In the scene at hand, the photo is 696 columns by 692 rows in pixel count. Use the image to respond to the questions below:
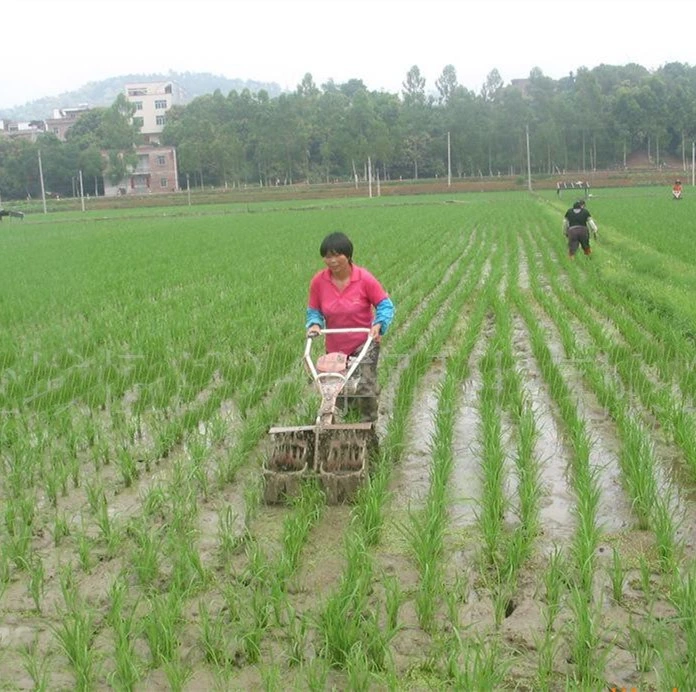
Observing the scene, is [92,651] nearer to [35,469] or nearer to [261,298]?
[35,469]

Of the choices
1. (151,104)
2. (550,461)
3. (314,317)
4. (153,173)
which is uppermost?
(151,104)

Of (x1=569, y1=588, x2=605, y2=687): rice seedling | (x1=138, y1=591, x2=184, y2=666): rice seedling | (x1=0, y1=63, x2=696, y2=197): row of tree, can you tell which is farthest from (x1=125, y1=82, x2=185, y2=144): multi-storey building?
(x1=569, y1=588, x2=605, y2=687): rice seedling

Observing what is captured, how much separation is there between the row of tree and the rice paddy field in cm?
5986

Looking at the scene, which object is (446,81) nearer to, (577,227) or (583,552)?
(577,227)

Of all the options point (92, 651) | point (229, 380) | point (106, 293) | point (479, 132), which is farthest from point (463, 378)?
point (479, 132)

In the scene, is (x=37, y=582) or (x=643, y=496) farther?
(x=643, y=496)

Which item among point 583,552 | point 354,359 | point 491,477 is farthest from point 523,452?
point 583,552

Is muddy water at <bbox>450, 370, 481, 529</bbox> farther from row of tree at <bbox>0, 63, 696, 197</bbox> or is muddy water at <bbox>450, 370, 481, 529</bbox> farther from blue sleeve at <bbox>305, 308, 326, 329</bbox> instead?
row of tree at <bbox>0, 63, 696, 197</bbox>

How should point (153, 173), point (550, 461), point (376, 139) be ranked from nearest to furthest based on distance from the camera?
point (550, 461) → point (376, 139) → point (153, 173)

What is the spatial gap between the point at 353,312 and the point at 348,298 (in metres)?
0.09

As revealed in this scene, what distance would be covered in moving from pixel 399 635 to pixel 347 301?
2380 mm

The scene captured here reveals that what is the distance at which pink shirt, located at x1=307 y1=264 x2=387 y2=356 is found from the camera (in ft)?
15.6

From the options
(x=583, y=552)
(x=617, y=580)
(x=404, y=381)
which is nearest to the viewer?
(x=617, y=580)

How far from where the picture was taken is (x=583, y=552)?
312cm
